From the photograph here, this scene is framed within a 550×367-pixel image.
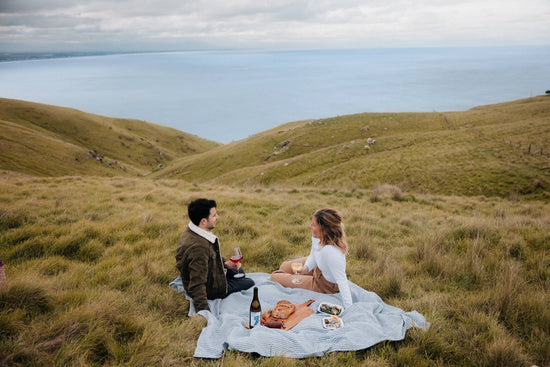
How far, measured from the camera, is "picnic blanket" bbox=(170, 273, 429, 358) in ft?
11.7

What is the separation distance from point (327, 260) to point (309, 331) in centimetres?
122

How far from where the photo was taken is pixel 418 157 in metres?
25.6

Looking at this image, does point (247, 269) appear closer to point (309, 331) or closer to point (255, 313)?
point (255, 313)

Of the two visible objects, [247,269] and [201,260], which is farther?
[247,269]

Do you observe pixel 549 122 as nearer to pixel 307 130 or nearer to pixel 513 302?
pixel 307 130

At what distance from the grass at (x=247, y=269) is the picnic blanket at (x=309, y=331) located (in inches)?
5.1

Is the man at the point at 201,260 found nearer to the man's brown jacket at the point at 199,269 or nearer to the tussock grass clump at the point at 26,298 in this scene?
the man's brown jacket at the point at 199,269

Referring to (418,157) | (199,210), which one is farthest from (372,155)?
(199,210)

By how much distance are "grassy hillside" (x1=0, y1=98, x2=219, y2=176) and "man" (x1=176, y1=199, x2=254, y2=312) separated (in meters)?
66.9

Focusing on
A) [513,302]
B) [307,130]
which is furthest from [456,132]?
[513,302]

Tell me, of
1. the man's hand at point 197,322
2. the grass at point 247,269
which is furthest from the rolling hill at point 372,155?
the man's hand at point 197,322

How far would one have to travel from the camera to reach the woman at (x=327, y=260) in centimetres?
464

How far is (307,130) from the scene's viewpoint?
52469 millimetres

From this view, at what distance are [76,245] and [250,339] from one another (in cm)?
503
